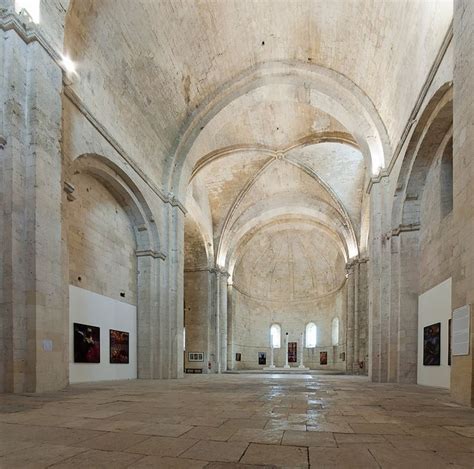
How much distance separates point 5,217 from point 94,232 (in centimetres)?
479

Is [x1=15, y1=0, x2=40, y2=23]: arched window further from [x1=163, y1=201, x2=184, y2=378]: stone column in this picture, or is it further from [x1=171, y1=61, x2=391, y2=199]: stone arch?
[x1=163, y1=201, x2=184, y2=378]: stone column

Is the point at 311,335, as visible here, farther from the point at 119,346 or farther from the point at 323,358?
the point at 119,346

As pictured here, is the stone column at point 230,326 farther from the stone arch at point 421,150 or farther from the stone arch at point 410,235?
the stone arch at point 421,150

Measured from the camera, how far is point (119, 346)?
1315cm

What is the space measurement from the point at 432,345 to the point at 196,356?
664 inches

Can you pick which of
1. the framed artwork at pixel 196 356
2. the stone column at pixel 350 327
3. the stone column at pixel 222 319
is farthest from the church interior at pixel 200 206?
the framed artwork at pixel 196 356

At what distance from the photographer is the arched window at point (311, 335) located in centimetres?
3588

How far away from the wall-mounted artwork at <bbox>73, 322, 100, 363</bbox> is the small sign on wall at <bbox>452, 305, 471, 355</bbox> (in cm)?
886

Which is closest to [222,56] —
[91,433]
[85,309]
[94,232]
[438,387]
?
[94,232]

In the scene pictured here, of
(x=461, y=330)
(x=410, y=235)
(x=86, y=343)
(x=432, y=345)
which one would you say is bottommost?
(x=86, y=343)

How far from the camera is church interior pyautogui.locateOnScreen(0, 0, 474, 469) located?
450 cm

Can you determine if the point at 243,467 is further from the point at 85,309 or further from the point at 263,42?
the point at 263,42

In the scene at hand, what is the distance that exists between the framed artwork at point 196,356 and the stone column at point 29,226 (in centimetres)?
1680

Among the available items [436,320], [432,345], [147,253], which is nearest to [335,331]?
[147,253]
